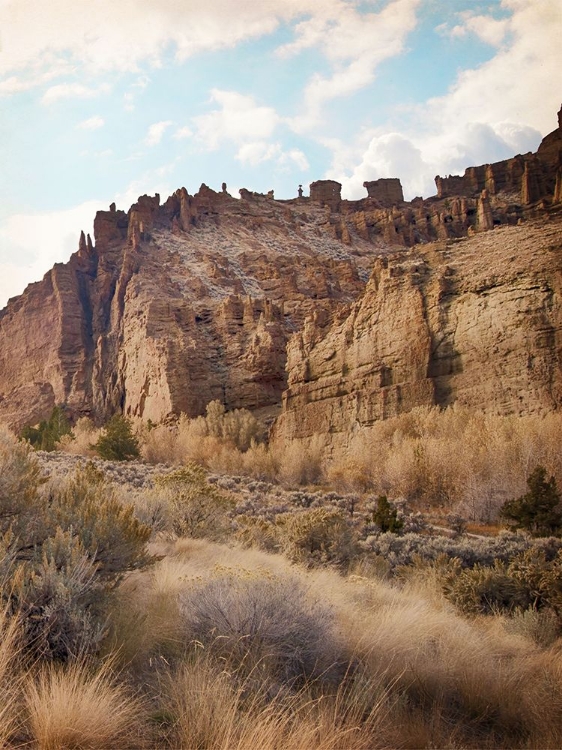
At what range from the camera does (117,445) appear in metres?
39.6

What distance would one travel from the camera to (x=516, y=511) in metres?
18.5

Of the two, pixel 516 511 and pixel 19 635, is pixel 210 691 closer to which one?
pixel 19 635

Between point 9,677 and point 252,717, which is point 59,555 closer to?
point 9,677

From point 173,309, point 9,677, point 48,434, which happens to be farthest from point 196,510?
point 173,309

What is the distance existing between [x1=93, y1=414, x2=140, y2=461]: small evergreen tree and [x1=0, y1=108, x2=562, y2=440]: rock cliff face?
10.9 meters

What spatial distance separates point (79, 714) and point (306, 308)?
62.3 meters

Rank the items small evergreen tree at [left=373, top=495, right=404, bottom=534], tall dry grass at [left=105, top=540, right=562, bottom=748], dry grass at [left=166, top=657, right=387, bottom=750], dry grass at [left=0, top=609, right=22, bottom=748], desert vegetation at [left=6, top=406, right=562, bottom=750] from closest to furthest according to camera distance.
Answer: dry grass at [left=0, top=609, right=22, bottom=748], dry grass at [left=166, top=657, right=387, bottom=750], desert vegetation at [left=6, top=406, right=562, bottom=750], tall dry grass at [left=105, top=540, right=562, bottom=748], small evergreen tree at [left=373, top=495, right=404, bottom=534]

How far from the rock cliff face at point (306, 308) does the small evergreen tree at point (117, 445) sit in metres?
10.9

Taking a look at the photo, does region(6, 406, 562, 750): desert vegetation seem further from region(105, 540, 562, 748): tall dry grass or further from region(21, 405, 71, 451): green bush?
region(21, 405, 71, 451): green bush

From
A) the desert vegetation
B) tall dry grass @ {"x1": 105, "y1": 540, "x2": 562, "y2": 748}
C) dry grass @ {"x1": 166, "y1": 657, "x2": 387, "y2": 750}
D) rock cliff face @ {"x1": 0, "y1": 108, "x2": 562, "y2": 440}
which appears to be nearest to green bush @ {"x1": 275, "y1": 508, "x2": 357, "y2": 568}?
the desert vegetation

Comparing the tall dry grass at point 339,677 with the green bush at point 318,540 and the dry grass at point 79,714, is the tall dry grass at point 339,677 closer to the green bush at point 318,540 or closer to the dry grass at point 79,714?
the dry grass at point 79,714

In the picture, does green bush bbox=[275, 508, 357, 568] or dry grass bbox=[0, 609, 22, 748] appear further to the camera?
green bush bbox=[275, 508, 357, 568]

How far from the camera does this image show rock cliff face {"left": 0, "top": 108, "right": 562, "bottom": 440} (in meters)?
31.5

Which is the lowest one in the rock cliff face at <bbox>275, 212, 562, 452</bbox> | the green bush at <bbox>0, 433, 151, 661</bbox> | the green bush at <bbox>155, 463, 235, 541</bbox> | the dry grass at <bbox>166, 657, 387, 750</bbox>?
the green bush at <bbox>155, 463, 235, 541</bbox>
